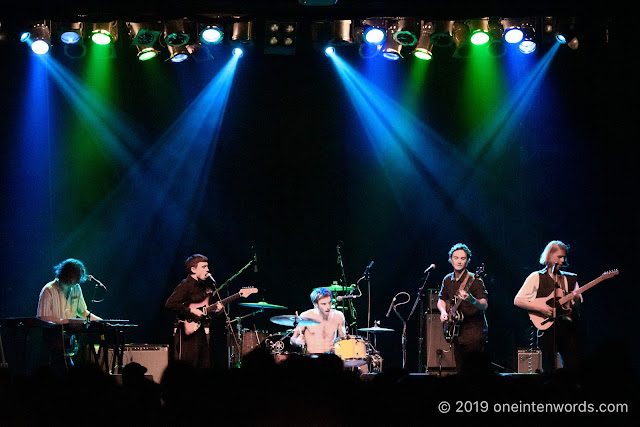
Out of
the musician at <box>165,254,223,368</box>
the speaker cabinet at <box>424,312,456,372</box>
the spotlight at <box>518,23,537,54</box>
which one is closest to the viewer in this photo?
the musician at <box>165,254,223,368</box>

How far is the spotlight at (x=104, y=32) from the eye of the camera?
33.6 feet

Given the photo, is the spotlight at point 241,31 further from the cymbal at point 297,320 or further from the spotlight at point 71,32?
the cymbal at point 297,320

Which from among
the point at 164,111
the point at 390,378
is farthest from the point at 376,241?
the point at 390,378

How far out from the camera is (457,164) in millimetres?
11672

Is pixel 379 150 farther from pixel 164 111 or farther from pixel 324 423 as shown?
pixel 324 423

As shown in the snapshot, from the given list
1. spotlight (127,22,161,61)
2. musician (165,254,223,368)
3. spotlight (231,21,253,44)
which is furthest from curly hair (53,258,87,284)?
spotlight (231,21,253,44)

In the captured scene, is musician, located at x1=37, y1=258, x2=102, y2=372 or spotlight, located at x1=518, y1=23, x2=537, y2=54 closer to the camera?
musician, located at x1=37, y1=258, x2=102, y2=372

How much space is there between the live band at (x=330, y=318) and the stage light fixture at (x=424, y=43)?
290cm

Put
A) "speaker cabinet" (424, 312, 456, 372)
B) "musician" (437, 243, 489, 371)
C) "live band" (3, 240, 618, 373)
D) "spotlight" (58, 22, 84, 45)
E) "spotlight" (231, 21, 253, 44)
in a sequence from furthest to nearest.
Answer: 1. "spotlight" (231, 21, 253, 44)
2. "spotlight" (58, 22, 84, 45)
3. "speaker cabinet" (424, 312, 456, 372)
4. "musician" (437, 243, 489, 371)
5. "live band" (3, 240, 618, 373)

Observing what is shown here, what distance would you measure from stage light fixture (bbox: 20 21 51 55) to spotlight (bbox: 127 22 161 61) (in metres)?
1.11

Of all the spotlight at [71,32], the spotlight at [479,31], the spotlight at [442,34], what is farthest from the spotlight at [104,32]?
the spotlight at [479,31]

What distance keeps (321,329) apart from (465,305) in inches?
82.8

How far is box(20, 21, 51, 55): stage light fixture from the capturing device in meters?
10.1

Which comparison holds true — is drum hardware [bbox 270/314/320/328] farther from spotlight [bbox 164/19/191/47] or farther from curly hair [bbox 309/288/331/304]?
spotlight [bbox 164/19/191/47]
